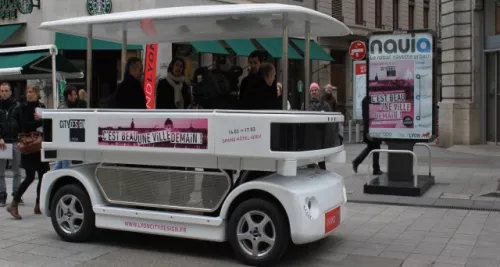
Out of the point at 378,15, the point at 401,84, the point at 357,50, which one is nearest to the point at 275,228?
the point at 401,84

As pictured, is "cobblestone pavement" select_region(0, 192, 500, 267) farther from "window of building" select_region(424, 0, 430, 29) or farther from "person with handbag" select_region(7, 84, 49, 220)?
"window of building" select_region(424, 0, 430, 29)

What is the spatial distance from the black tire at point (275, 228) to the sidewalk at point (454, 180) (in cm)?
384

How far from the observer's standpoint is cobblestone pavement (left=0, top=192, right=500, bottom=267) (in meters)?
5.82

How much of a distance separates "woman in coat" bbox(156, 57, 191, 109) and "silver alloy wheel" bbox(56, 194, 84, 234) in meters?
1.56

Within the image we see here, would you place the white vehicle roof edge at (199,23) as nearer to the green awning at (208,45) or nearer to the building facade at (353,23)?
the green awning at (208,45)

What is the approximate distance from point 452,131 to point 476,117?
777 millimetres

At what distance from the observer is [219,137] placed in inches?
221

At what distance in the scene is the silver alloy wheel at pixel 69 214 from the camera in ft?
21.7

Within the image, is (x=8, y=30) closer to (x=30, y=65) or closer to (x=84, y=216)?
(x=30, y=65)

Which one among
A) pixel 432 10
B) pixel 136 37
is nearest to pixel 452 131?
pixel 136 37

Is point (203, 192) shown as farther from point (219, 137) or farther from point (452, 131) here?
point (452, 131)

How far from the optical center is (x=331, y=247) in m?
6.36

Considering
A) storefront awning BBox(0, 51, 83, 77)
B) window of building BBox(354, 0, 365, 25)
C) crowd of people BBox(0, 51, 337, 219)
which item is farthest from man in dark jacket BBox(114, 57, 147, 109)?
window of building BBox(354, 0, 365, 25)

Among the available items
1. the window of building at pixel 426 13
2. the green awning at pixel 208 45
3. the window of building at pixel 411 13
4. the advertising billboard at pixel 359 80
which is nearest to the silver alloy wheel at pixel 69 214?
the green awning at pixel 208 45
